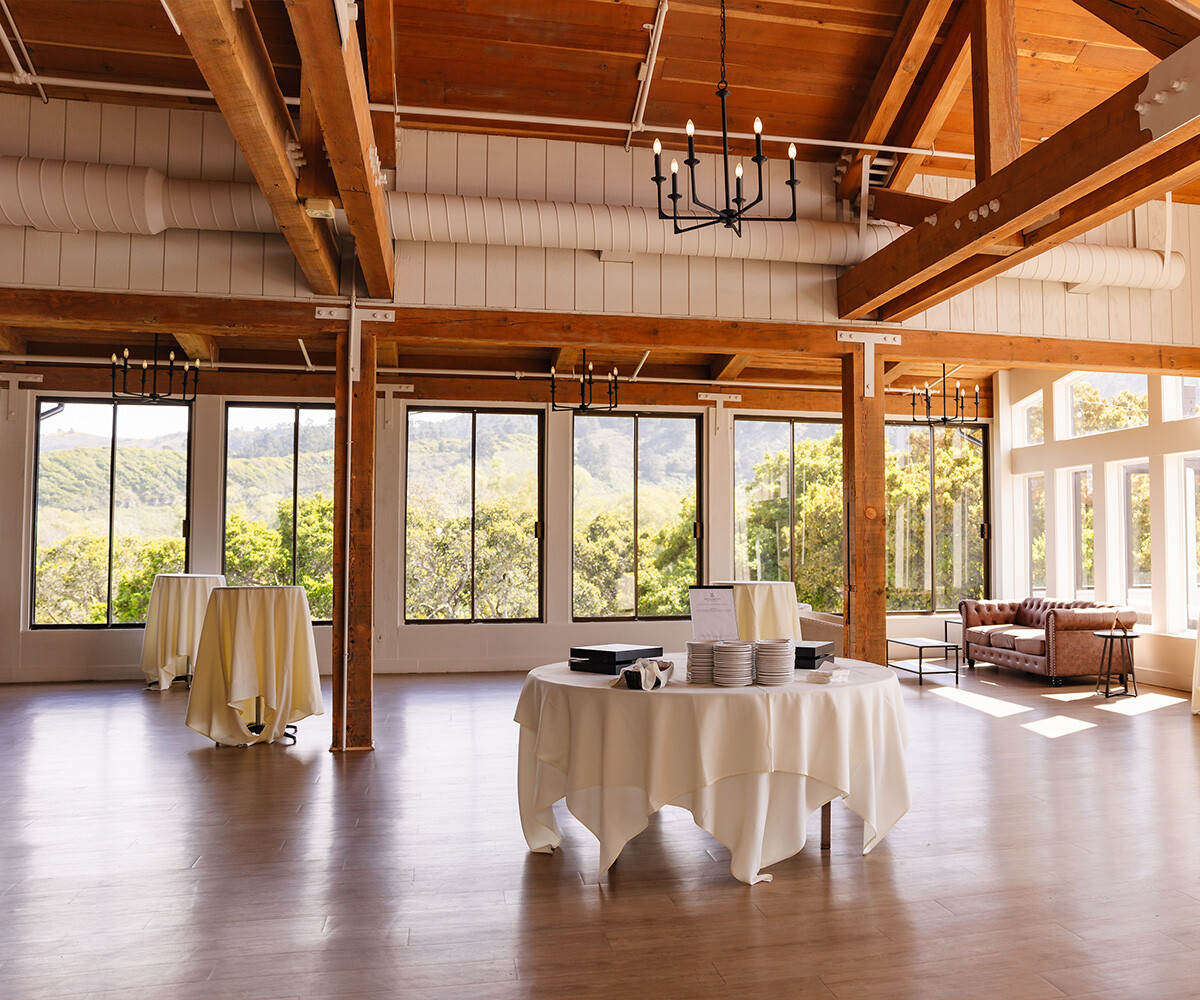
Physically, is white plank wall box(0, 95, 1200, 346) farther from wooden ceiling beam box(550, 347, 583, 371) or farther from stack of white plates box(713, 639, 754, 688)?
stack of white plates box(713, 639, 754, 688)

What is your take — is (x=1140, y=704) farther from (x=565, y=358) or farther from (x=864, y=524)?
(x=565, y=358)

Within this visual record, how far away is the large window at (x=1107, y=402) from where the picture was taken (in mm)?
10281

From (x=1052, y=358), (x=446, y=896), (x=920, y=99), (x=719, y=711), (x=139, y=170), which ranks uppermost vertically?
(x=920, y=99)

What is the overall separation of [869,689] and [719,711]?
748 millimetres

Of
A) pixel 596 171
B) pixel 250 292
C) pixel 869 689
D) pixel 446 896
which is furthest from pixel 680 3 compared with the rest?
pixel 446 896

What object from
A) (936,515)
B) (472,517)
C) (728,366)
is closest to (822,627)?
(728,366)

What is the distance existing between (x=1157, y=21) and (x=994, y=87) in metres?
1.20

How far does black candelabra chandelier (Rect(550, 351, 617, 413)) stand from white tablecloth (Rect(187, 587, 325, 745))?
13.0 feet

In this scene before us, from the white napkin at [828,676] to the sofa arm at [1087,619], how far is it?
648 centimetres

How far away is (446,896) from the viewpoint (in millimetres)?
3648

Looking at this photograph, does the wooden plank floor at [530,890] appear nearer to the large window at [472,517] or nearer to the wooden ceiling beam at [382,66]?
the wooden ceiling beam at [382,66]

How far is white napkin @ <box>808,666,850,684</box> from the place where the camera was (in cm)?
393

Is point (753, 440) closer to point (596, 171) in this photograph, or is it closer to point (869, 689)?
point (596, 171)

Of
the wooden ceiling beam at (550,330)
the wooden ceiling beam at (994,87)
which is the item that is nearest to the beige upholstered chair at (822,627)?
the wooden ceiling beam at (550,330)
